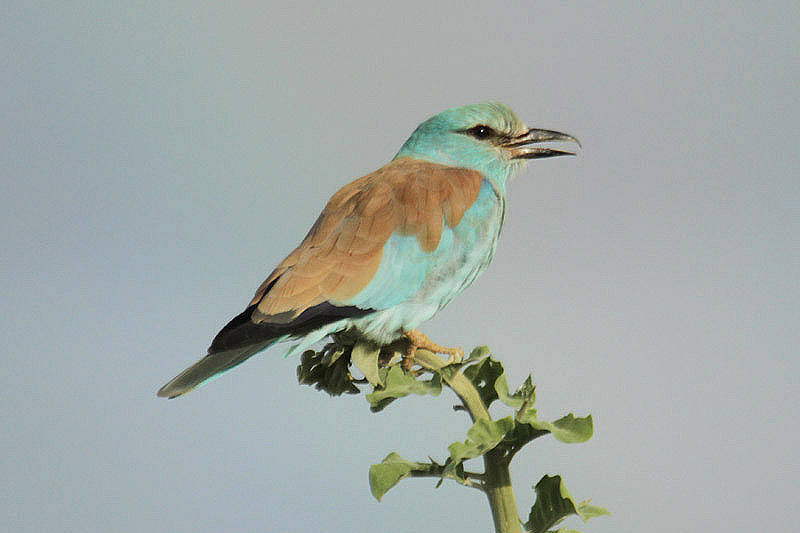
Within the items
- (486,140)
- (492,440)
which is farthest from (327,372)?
(486,140)

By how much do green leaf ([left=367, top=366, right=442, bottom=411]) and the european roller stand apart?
0.87ft

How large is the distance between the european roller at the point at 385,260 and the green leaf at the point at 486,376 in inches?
12.8

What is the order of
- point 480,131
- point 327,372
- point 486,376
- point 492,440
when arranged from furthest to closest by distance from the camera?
point 480,131 → point 327,372 → point 486,376 → point 492,440

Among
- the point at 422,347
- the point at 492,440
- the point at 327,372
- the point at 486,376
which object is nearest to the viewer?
the point at 492,440

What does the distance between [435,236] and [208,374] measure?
1.46 ft

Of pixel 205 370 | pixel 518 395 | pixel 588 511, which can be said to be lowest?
pixel 588 511

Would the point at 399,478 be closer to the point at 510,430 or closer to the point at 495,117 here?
the point at 510,430

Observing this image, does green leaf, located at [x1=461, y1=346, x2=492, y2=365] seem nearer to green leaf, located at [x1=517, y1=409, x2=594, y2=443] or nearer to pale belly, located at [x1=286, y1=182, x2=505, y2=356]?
green leaf, located at [x1=517, y1=409, x2=594, y2=443]

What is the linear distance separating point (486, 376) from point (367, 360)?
0.90 ft

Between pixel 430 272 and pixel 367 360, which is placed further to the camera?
pixel 430 272

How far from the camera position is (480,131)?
163 cm

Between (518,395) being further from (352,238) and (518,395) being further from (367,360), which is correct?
(352,238)

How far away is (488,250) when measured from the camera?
143 cm

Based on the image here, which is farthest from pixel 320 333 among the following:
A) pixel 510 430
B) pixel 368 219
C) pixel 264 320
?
pixel 510 430
